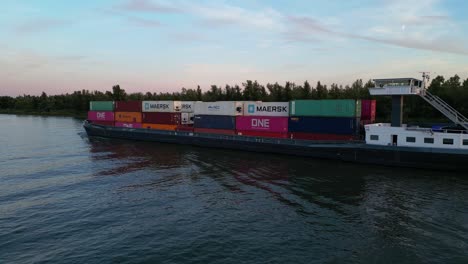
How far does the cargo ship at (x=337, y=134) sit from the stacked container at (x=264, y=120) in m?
0.14

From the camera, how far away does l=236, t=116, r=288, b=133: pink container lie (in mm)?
45156

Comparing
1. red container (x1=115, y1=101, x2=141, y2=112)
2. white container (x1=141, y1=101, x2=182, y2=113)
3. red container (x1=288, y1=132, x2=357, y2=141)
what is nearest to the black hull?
red container (x1=288, y1=132, x2=357, y2=141)

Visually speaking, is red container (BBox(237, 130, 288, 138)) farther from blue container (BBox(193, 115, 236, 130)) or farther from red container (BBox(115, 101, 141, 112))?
red container (BBox(115, 101, 141, 112))

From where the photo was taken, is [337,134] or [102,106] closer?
[337,134]

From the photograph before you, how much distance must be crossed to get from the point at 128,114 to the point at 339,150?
41416 mm

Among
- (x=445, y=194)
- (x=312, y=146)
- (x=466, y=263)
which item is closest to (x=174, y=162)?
(x=312, y=146)

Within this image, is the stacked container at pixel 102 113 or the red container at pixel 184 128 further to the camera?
the stacked container at pixel 102 113

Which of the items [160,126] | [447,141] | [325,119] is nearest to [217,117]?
[160,126]

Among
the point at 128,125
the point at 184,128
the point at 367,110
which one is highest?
the point at 367,110

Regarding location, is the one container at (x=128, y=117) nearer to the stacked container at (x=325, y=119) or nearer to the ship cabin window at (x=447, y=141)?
the stacked container at (x=325, y=119)

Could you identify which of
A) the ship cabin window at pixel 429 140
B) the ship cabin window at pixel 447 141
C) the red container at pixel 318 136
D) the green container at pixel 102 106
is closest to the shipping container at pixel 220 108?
the red container at pixel 318 136

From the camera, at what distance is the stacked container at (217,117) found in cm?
4969

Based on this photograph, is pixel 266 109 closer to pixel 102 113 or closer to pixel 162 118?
pixel 162 118

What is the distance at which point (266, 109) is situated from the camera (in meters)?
46.7
